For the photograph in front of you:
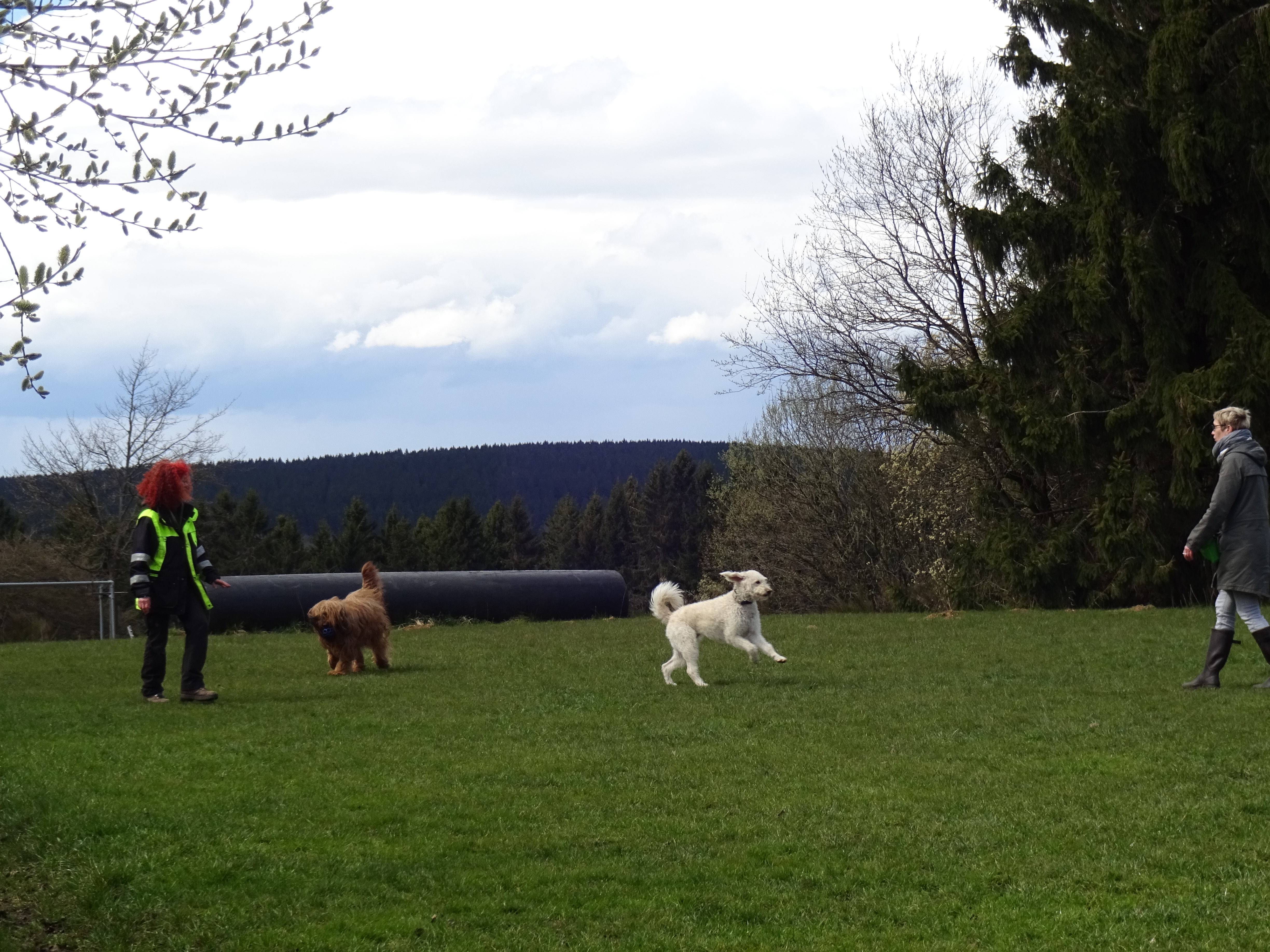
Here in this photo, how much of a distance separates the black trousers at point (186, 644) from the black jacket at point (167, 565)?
11 cm

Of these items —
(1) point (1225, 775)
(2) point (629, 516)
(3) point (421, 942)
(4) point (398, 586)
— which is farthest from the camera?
(2) point (629, 516)

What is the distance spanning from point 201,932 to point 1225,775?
5.61 metres

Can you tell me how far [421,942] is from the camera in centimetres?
552

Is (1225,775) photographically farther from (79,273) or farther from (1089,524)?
(1089,524)

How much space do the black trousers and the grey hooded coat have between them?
8910 millimetres

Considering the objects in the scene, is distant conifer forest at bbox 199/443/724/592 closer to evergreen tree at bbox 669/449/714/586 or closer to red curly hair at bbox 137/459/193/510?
evergreen tree at bbox 669/449/714/586

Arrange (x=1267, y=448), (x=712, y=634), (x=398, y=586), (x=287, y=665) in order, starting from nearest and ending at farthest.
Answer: (x=712, y=634)
(x=287, y=665)
(x=1267, y=448)
(x=398, y=586)

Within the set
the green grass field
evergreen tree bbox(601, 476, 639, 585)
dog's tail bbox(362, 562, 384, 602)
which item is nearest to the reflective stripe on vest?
the green grass field

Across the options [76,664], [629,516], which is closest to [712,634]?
[76,664]

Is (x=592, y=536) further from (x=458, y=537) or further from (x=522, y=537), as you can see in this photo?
(x=458, y=537)

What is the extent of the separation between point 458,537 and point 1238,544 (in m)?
108

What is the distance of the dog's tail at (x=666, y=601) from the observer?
13695mm

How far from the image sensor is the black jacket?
1297 cm

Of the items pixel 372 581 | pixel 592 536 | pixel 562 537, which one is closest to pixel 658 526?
pixel 592 536
